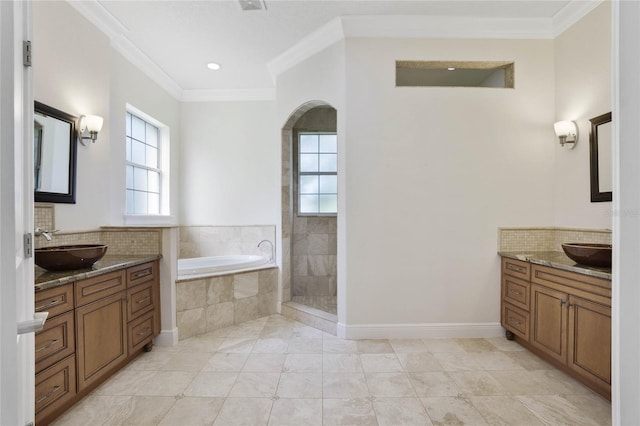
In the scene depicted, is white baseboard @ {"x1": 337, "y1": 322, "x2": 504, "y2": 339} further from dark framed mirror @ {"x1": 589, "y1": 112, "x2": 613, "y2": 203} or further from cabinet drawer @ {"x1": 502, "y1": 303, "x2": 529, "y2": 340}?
dark framed mirror @ {"x1": 589, "y1": 112, "x2": 613, "y2": 203}

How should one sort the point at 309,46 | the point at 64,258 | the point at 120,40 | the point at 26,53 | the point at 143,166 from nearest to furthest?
1. the point at 26,53
2. the point at 64,258
3. the point at 120,40
4. the point at 309,46
5. the point at 143,166

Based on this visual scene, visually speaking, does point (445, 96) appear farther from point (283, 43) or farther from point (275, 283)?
point (275, 283)

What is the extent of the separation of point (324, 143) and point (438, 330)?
286 centimetres

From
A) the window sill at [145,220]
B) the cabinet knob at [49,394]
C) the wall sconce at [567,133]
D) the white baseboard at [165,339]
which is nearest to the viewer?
the cabinet knob at [49,394]

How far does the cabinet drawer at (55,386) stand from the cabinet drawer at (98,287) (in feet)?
1.13

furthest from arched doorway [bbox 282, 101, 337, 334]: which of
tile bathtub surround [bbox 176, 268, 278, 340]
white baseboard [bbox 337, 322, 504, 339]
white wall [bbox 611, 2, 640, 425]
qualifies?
white wall [bbox 611, 2, 640, 425]

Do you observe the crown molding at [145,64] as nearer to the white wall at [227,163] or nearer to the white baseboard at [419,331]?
the white wall at [227,163]

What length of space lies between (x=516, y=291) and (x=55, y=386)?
337cm

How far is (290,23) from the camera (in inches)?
114

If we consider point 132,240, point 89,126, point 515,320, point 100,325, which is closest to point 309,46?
point 89,126

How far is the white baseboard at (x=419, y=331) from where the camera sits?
2.95 metres

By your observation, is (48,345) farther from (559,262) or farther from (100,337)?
(559,262)

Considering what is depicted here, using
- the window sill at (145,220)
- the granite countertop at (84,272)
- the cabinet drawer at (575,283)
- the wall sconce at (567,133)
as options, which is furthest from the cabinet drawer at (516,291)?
the window sill at (145,220)

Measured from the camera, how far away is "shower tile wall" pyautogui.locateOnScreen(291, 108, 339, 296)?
4.48m
